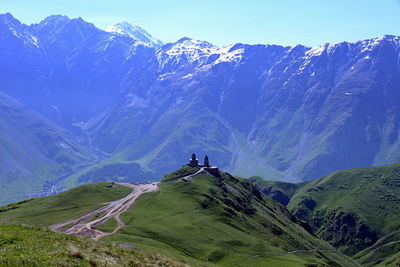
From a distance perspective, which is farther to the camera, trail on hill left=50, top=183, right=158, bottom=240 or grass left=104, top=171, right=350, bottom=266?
grass left=104, top=171, right=350, bottom=266

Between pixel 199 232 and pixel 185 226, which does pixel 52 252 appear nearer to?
pixel 199 232

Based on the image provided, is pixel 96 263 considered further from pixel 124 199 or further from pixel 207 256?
pixel 124 199

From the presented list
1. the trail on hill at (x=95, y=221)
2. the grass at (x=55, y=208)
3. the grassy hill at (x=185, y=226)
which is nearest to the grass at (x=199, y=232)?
the grassy hill at (x=185, y=226)

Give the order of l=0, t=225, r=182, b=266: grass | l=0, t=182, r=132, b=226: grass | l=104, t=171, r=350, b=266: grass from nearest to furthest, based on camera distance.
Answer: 1. l=0, t=225, r=182, b=266: grass
2. l=104, t=171, r=350, b=266: grass
3. l=0, t=182, r=132, b=226: grass

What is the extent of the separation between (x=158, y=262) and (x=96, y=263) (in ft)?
43.2

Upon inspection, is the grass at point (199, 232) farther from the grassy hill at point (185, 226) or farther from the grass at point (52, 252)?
the grass at point (52, 252)

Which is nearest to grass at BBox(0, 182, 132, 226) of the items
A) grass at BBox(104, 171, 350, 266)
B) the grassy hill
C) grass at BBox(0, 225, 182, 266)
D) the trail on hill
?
the grassy hill

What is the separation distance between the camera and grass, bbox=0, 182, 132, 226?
157 meters

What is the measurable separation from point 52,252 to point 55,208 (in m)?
142

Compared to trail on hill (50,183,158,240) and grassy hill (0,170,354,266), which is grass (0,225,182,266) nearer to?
grassy hill (0,170,354,266)

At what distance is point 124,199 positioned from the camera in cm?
19100

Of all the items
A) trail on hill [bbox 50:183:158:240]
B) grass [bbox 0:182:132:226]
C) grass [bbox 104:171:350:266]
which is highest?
grass [bbox 0:182:132:226]

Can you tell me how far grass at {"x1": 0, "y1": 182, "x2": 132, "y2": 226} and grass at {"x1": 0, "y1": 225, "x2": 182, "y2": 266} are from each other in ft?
351

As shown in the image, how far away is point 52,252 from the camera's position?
38.7 metres
